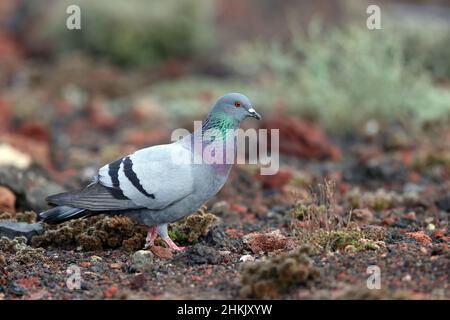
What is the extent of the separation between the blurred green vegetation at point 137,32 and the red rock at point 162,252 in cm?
1335

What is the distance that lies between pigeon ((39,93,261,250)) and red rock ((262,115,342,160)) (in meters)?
4.72

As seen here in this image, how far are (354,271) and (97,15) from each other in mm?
15277

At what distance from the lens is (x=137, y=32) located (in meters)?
18.9

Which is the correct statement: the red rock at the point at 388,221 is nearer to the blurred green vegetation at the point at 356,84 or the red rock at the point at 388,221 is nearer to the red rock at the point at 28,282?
the red rock at the point at 28,282

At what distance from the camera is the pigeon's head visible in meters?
5.88

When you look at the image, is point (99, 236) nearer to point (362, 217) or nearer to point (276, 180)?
point (362, 217)

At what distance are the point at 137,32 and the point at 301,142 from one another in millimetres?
9238

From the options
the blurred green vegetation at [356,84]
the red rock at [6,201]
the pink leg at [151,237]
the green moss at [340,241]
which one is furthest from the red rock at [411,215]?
the blurred green vegetation at [356,84]

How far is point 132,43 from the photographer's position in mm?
18578

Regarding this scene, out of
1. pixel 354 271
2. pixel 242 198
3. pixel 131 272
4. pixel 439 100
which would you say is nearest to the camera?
pixel 354 271

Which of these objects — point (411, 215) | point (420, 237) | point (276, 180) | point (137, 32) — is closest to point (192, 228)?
point (420, 237)

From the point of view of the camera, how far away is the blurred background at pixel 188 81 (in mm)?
11000
